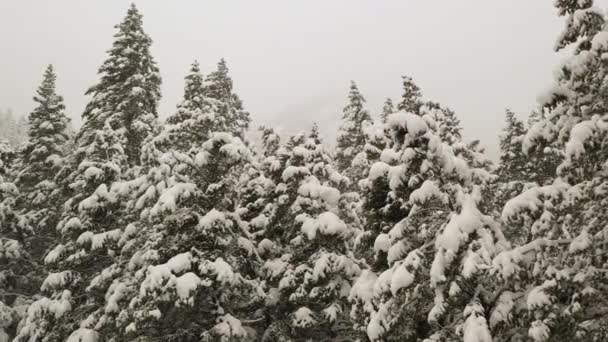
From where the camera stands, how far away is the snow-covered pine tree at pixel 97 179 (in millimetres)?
19953

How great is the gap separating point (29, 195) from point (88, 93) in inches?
250

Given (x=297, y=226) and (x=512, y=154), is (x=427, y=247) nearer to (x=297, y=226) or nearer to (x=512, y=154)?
(x=297, y=226)

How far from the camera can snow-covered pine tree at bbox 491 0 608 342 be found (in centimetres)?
1000

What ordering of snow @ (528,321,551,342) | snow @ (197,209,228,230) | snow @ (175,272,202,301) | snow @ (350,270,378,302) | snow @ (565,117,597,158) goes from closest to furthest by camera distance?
snow @ (528,321,551,342), snow @ (565,117,597,158), snow @ (350,270,378,302), snow @ (175,272,202,301), snow @ (197,209,228,230)

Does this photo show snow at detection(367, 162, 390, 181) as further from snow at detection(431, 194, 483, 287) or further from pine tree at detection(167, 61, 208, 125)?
pine tree at detection(167, 61, 208, 125)

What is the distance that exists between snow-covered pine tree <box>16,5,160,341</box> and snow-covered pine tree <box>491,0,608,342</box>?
50.5ft

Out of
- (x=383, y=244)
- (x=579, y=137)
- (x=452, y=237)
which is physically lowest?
(x=452, y=237)

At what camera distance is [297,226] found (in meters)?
19.4

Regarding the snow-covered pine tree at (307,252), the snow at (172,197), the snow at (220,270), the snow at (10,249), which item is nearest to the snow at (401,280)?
the snow-covered pine tree at (307,252)

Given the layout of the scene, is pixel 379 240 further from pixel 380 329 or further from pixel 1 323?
pixel 1 323

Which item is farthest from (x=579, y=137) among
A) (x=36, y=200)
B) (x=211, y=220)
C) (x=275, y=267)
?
(x=36, y=200)

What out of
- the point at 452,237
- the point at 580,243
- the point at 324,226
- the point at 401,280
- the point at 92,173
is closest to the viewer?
the point at 580,243

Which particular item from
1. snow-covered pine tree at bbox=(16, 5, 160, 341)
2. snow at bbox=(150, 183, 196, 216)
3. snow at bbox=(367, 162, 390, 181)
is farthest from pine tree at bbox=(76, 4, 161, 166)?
snow at bbox=(367, 162, 390, 181)

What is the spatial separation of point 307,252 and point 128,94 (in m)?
12.3
